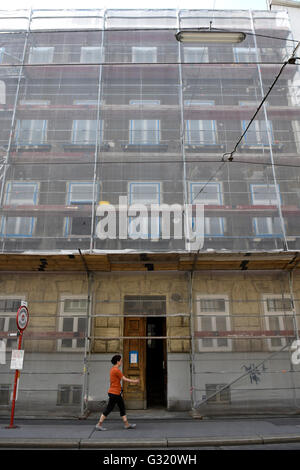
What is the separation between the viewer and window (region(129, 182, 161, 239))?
10336 mm

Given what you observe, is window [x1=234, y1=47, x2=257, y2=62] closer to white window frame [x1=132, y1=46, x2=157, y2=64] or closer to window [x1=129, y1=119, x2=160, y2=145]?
white window frame [x1=132, y1=46, x2=157, y2=64]

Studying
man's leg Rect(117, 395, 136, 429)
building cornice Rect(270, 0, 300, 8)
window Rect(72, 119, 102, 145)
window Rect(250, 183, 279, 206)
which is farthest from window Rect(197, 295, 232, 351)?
building cornice Rect(270, 0, 300, 8)

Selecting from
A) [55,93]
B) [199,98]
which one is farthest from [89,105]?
[199,98]

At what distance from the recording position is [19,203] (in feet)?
35.3

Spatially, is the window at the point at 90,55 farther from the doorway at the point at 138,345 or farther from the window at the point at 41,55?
the doorway at the point at 138,345

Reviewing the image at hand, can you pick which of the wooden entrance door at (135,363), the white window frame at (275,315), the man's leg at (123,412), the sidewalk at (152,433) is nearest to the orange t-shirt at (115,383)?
the man's leg at (123,412)

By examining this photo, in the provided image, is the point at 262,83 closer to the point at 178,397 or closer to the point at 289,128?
the point at 289,128

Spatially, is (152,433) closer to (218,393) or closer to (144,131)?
(218,393)

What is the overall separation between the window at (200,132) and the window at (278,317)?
5.75m

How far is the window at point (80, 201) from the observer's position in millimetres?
10500

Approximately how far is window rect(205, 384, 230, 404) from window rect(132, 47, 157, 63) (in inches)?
469

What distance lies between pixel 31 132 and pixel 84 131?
1.90m

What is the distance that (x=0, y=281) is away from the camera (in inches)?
400
